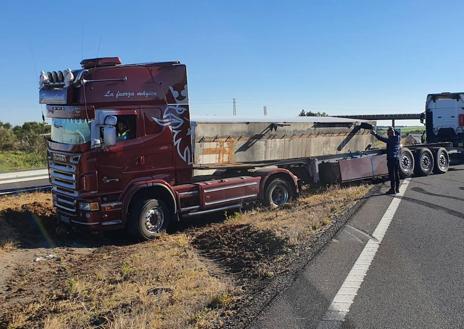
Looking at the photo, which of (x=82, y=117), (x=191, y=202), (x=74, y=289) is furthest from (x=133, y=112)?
(x=74, y=289)

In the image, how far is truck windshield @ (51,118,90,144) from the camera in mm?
11195

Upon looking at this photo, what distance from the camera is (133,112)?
1170cm

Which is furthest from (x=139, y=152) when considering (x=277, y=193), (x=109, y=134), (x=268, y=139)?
(x=277, y=193)

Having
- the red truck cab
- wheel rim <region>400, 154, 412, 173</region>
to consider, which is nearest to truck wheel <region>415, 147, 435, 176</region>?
wheel rim <region>400, 154, 412, 173</region>

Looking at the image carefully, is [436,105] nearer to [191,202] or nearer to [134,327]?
[191,202]

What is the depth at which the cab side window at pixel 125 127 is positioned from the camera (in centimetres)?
1155

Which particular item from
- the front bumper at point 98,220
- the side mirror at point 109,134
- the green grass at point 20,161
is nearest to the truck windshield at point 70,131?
the side mirror at point 109,134

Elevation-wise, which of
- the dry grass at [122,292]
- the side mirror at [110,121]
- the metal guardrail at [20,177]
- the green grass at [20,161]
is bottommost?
the dry grass at [122,292]

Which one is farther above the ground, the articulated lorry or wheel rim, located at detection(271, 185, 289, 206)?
the articulated lorry

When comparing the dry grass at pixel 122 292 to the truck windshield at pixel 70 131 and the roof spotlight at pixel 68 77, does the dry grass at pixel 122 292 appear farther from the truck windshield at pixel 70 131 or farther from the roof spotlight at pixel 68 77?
the roof spotlight at pixel 68 77

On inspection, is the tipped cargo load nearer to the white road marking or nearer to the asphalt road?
the asphalt road

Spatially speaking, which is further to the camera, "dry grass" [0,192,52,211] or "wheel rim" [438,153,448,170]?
"wheel rim" [438,153,448,170]

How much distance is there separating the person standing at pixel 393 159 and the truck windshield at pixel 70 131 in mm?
8445

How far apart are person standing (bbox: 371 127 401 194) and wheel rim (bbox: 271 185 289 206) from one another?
285cm
